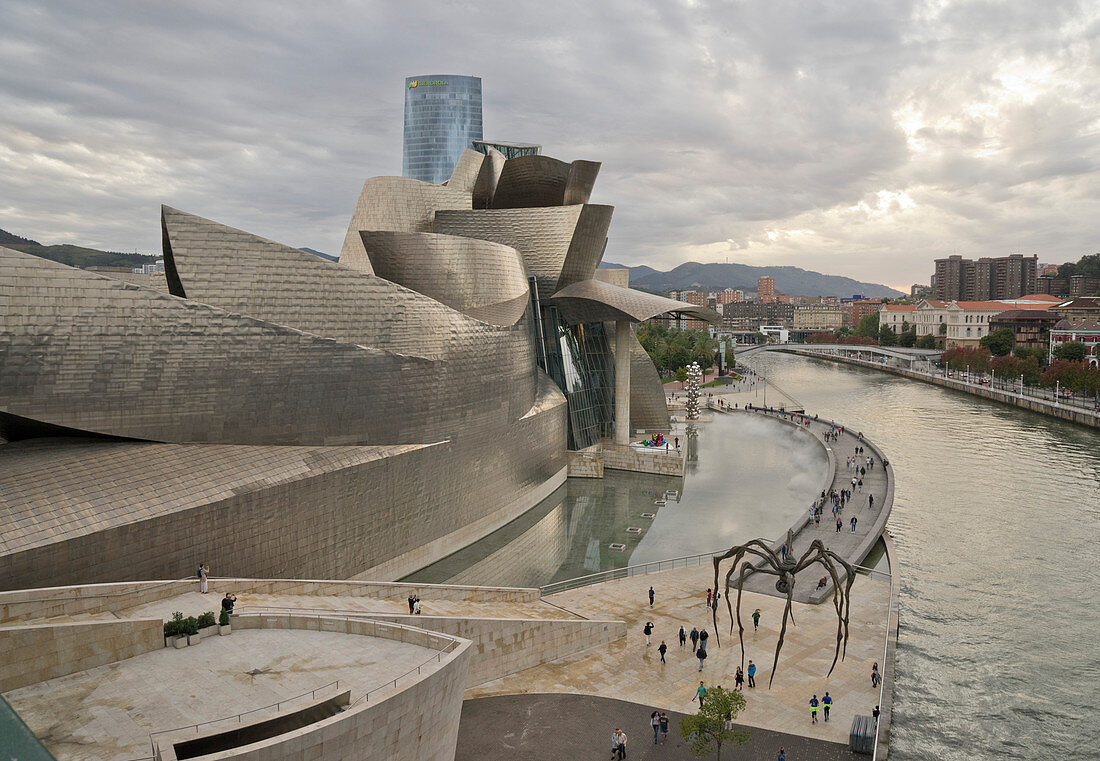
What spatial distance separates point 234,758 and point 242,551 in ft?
30.3

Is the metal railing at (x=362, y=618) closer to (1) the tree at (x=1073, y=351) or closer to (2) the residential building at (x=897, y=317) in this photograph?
(1) the tree at (x=1073, y=351)

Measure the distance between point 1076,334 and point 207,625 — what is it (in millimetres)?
112940

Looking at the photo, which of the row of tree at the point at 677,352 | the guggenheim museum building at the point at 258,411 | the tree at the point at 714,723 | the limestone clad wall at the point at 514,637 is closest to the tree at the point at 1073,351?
the row of tree at the point at 677,352

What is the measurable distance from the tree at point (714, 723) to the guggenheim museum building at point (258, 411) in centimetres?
1139

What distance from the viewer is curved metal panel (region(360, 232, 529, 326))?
29422mm

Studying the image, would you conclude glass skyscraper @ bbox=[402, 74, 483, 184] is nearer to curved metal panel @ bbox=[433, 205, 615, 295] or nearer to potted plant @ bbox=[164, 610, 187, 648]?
curved metal panel @ bbox=[433, 205, 615, 295]

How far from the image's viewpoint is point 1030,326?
115 meters

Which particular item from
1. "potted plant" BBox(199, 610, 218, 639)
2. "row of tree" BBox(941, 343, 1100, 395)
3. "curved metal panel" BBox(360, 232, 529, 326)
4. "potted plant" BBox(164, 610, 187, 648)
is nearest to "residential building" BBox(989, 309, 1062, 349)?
"row of tree" BBox(941, 343, 1100, 395)

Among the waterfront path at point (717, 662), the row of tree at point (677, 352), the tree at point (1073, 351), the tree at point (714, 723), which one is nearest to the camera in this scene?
the tree at point (714, 723)

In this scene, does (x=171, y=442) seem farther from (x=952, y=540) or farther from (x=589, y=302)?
(x=952, y=540)

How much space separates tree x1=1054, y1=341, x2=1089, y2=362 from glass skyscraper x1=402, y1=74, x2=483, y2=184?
11812 centimetres

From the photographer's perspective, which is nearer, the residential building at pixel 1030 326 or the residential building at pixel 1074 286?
the residential building at pixel 1030 326

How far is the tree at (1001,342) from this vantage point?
351 ft

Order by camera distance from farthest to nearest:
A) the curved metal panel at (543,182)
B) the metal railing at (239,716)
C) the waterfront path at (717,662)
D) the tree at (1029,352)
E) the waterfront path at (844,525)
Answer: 1. the tree at (1029,352)
2. the curved metal panel at (543,182)
3. the waterfront path at (844,525)
4. the waterfront path at (717,662)
5. the metal railing at (239,716)
